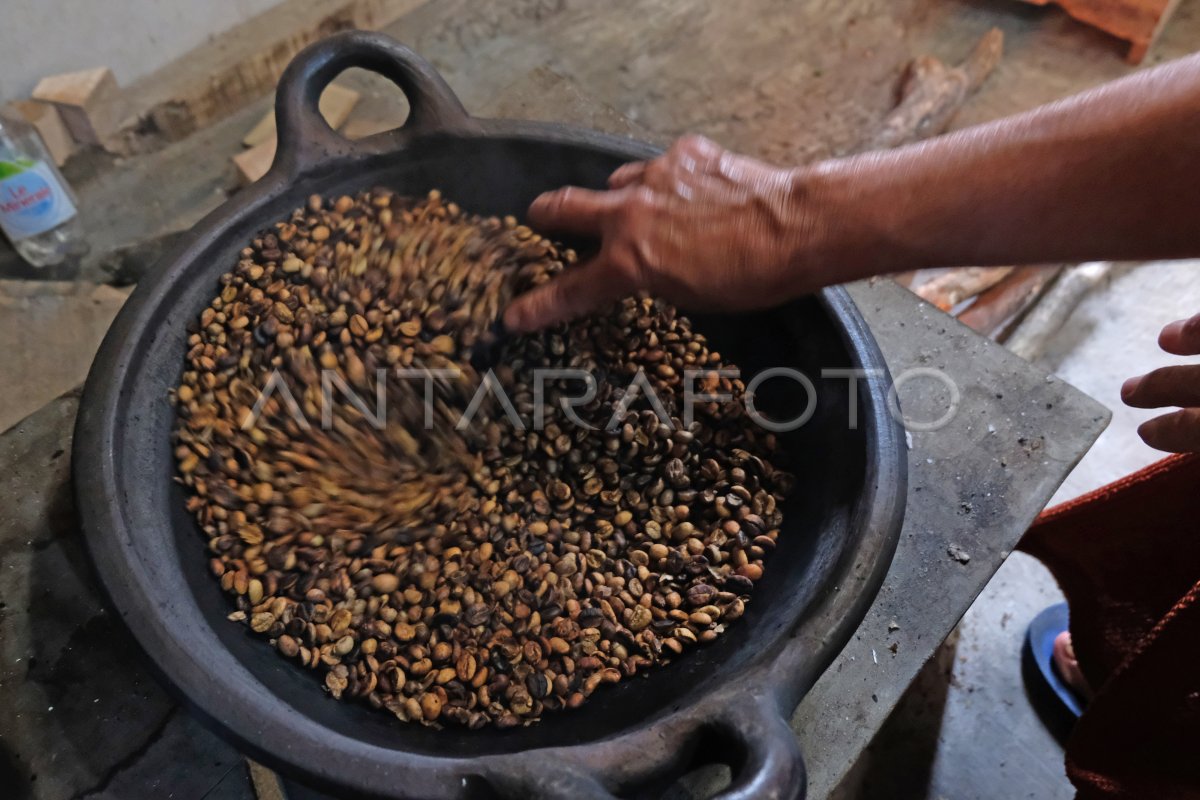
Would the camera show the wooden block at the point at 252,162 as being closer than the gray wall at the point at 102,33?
No

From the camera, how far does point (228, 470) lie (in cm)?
112

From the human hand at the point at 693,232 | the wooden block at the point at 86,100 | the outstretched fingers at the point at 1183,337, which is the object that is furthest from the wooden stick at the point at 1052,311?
the wooden block at the point at 86,100

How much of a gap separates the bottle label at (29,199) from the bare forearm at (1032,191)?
184 centimetres

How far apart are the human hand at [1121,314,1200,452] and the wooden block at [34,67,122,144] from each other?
7.43ft

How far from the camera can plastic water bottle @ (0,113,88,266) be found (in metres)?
1.94

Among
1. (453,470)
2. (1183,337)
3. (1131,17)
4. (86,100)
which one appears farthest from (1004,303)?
(86,100)

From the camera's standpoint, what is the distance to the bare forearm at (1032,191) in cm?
77

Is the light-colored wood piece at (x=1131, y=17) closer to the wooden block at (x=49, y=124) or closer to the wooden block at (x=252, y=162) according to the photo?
the wooden block at (x=252, y=162)

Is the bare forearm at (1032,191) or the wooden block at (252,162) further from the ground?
the bare forearm at (1032,191)

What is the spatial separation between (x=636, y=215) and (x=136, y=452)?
66 cm

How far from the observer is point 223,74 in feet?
7.64

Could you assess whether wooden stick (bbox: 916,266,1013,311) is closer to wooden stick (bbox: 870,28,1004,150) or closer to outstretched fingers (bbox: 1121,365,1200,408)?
wooden stick (bbox: 870,28,1004,150)

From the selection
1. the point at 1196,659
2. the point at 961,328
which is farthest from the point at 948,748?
the point at 961,328

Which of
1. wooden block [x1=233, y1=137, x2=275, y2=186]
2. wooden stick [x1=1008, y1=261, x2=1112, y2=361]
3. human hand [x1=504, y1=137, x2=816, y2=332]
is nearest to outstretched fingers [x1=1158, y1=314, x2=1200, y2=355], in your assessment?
human hand [x1=504, y1=137, x2=816, y2=332]
